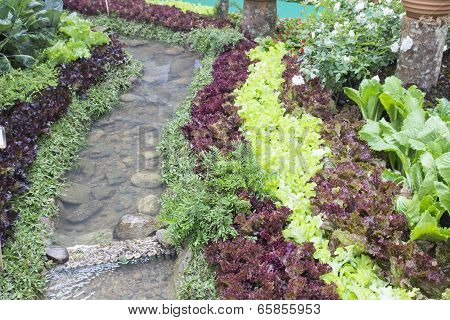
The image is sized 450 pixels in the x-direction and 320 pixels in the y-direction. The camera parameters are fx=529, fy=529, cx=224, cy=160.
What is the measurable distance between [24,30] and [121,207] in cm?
297

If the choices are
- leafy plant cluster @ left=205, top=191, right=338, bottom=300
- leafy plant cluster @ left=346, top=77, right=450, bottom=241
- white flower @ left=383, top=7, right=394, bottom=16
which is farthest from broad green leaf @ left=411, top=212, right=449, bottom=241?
white flower @ left=383, top=7, right=394, bottom=16

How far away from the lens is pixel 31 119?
5617 mm

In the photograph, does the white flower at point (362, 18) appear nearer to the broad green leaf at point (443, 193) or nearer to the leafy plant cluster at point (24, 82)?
the broad green leaf at point (443, 193)

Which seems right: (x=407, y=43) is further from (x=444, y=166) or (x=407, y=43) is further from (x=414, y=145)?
(x=444, y=166)

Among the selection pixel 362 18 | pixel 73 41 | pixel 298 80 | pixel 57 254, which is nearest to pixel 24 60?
pixel 73 41

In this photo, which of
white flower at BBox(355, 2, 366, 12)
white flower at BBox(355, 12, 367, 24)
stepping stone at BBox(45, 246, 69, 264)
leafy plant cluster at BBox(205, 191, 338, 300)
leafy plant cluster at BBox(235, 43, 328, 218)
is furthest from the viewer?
white flower at BBox(355, 2, 366, 12)

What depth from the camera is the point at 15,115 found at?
547cm

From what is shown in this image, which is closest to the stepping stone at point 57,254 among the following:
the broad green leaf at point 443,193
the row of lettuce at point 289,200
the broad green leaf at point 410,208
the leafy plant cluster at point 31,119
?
the leafy plant cluster at point 31,119

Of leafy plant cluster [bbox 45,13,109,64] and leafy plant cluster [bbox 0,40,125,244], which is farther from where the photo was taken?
leafy plant cluster [bbox 45,13,109,64]

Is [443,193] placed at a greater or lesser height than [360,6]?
lesser

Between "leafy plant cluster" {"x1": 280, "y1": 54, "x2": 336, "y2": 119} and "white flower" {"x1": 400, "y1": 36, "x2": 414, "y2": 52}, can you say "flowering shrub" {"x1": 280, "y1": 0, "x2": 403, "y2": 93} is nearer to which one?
"leafy plant cluster" {"x1": 280, "y1": 54, "x2": 336, "y2": 119}

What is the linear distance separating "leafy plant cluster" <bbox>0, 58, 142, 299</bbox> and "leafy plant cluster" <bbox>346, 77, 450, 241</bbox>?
2.79 meters

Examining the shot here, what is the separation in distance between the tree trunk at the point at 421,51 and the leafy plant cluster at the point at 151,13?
3.64m

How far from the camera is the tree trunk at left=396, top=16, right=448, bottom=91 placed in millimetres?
5418
